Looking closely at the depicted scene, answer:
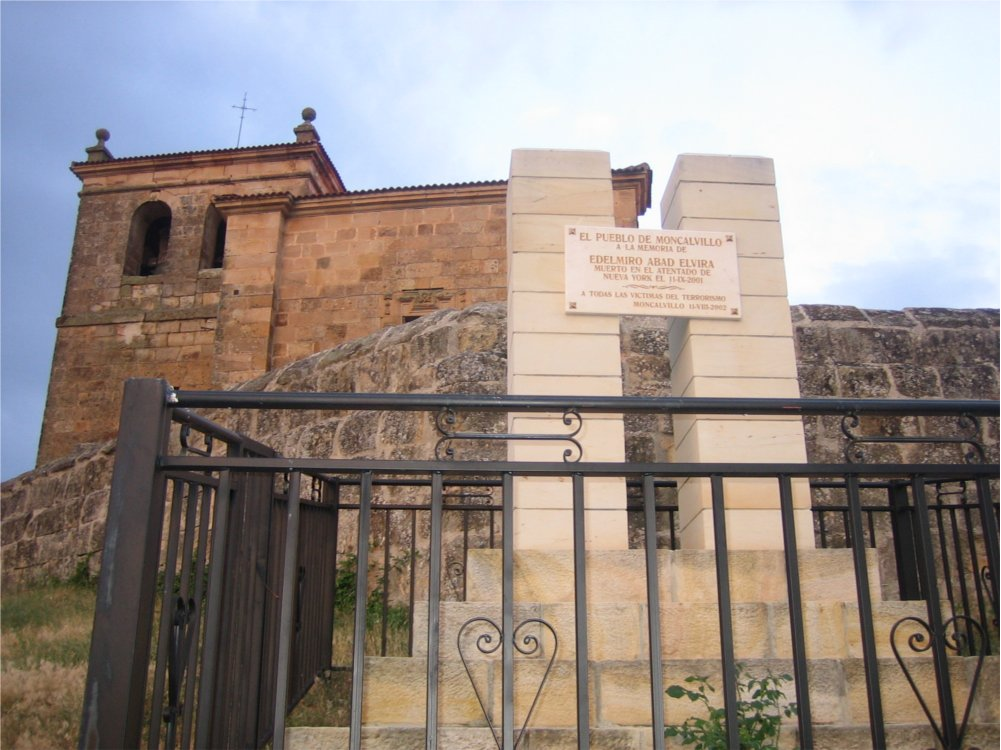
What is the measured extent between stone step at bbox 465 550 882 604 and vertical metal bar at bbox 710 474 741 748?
49.7 inches

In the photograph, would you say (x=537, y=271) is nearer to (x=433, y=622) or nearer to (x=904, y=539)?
(x=904, y=539)

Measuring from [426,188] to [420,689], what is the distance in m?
12.1

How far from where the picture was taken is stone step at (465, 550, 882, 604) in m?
3.67

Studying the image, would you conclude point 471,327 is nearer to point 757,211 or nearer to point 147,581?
point 757,211

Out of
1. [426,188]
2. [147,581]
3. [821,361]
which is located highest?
[426,188]

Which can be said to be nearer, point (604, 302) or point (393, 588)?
point (604, 302)

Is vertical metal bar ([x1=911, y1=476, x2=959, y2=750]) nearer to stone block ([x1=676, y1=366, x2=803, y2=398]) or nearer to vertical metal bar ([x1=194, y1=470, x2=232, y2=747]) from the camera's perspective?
stone block ([x1=676, y1=366, x2=803, y2=398])

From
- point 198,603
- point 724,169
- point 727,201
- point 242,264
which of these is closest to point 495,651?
point 198,603

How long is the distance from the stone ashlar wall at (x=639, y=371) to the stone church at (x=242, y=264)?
6.00 meters

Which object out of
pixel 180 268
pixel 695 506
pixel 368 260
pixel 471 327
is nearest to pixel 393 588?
pixel 471 327

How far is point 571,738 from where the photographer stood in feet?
9.88

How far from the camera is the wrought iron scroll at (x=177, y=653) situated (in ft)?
8.05

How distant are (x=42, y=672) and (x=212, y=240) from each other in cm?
1467

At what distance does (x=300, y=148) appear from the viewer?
17.1 meters
